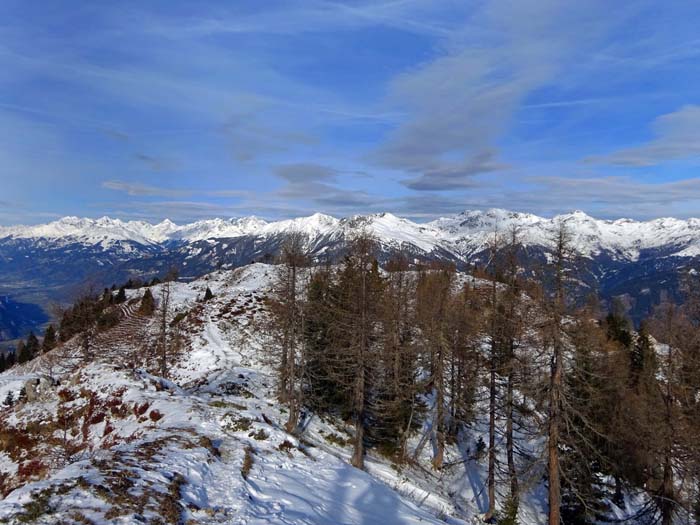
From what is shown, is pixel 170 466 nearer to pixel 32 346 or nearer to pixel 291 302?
pixel 291 302

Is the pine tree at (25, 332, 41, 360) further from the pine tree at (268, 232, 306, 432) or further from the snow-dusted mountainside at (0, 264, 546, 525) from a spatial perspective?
the pine tree at (268, 232, 306, 432)

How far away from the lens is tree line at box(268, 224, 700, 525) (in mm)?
17000

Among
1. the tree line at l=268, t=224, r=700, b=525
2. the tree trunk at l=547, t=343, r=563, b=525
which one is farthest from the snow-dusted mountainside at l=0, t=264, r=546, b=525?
the tree line at l=268, t=224, r=700, b=525

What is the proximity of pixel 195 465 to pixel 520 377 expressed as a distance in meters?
15.5

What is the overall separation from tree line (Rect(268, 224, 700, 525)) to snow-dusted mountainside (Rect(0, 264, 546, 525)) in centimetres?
193

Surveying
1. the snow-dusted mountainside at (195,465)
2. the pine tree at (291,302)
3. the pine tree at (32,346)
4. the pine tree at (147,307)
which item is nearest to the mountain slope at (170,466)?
the snow-dusted mountainside at (195,465)

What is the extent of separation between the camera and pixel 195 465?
12875mm

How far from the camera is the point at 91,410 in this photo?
20344mm

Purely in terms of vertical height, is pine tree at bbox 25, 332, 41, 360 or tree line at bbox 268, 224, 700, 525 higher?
tree line at bbox 268, 224, 700, 525

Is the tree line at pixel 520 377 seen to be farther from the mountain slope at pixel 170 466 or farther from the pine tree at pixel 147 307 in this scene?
the pine tree at pixel 147 307

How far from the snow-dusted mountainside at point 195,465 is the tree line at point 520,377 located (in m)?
1.93

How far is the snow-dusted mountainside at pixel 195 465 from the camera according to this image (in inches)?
377

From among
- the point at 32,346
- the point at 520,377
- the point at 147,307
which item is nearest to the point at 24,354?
the point at 32,346

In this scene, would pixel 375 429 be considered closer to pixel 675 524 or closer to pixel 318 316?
pixel 318 316
